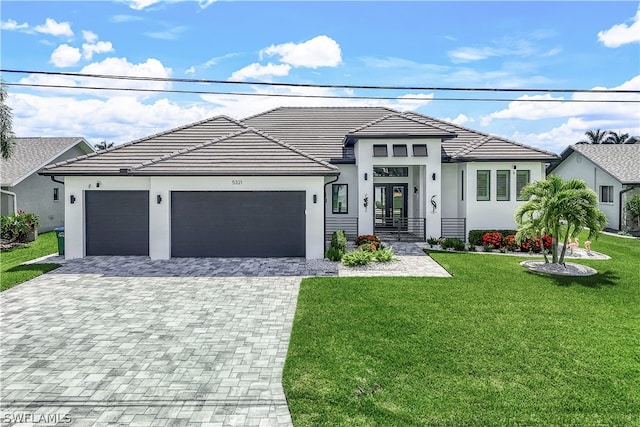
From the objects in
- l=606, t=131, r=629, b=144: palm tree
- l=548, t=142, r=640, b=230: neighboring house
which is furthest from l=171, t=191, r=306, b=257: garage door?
l=606, t=131, r=629, b=144: palm tree

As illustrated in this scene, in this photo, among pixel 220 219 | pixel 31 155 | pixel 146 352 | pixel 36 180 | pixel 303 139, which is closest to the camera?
pixel 146 352

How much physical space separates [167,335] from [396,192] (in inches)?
629

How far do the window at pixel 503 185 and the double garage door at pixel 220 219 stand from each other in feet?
31.9

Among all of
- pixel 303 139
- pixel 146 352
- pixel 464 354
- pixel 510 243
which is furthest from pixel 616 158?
pixel 146 352

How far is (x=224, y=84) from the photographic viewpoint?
12758mm

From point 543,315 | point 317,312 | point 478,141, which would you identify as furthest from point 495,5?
point 317,312

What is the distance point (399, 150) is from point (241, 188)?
771 centimetres

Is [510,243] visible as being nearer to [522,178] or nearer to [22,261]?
[522,178]

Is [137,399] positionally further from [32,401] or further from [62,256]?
[62,256]

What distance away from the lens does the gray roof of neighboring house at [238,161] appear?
14148 millimetres

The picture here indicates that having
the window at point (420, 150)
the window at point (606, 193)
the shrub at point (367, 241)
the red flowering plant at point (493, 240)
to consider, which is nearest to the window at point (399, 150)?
the window at point (420, 150)

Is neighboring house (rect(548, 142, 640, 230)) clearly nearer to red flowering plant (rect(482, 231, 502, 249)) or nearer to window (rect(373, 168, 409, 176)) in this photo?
red flowering plant (rect(482, 231, 502, 249))

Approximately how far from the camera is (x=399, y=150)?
17906 mm

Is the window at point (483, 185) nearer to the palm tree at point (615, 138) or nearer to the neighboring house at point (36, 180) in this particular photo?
the neighboring house at point (36, 180)
